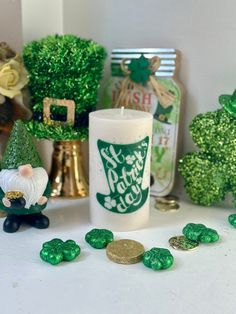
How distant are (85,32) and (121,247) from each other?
1.37 feet

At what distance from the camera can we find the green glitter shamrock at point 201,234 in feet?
1.83

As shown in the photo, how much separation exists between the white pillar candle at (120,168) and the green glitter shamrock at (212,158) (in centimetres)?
10

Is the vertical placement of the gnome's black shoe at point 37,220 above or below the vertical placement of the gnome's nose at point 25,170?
below

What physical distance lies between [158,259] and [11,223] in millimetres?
208

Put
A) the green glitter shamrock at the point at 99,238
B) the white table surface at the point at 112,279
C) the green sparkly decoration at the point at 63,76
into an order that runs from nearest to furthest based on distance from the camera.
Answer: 1. the white table surface at the point at 112,279
2. the green glitter shamrock at the point at 99,238
3. the green sparkly decoration at the point at 63,76

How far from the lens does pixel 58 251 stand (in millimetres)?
506

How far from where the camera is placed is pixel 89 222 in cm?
63

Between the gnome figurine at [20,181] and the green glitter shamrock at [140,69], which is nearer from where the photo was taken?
the gnome figurine at [20,181]

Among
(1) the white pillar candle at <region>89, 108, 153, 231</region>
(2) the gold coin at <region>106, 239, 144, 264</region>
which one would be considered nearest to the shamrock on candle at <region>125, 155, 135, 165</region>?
(1) the white pillar candle at <region>89, 108, 153, 231</region>

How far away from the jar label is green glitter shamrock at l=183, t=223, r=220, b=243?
0.08 m

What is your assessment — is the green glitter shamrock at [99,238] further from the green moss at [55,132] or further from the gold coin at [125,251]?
the green moss at [55,132]

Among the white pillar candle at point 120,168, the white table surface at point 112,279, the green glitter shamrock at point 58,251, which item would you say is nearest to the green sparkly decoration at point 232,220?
the white table surface at point 112,279

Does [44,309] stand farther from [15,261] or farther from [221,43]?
[221,43]

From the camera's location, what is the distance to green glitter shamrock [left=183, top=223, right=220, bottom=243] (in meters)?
0.56
